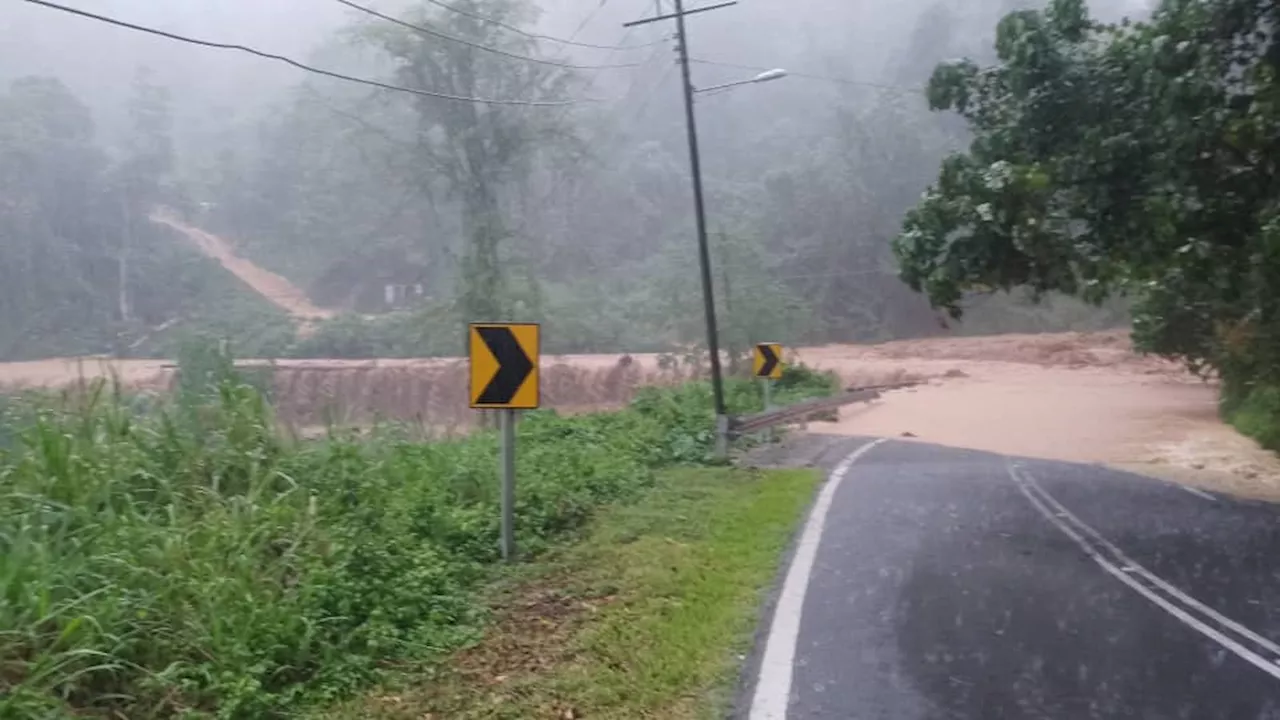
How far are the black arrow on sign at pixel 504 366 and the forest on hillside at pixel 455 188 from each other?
6378 mm

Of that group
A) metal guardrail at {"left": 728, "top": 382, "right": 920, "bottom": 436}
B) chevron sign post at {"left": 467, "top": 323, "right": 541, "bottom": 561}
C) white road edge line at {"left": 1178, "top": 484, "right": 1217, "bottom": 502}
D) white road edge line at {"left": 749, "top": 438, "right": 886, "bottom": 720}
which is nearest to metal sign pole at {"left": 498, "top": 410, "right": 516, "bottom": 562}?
chevron sign post at {"left": 467, "top": 323, "right": 541, "bottom": 561}

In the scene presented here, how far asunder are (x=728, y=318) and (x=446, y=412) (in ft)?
61.7

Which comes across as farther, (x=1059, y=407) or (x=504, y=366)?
(x=1059, y=407)

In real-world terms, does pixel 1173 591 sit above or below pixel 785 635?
below

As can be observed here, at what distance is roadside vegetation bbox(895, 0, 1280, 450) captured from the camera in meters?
12.0

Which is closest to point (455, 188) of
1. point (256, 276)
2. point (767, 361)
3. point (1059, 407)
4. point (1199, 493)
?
point (256, 276)

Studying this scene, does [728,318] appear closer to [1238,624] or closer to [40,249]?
[40,249]

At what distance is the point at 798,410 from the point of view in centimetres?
2414

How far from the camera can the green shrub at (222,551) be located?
18.6 feet

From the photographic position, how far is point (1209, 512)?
14.5 metres

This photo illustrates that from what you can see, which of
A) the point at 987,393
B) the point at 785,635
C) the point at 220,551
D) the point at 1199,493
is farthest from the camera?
the point at 987,393

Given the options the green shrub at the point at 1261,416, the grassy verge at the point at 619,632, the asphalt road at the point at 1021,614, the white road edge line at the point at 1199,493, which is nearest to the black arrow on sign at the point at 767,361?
the white road edge line at the point at 1199,493

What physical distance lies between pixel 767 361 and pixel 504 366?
47.9 feet

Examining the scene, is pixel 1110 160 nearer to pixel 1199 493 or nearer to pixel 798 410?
pixel 1199 493
